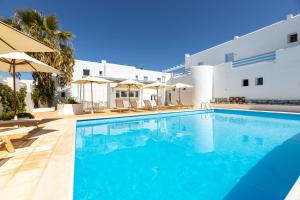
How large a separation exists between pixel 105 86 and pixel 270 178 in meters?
18.8

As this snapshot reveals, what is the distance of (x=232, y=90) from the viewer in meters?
17.8

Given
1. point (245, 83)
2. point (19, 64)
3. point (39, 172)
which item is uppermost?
point (245, 83)

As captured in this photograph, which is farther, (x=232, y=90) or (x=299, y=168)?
(x=232, y=90)

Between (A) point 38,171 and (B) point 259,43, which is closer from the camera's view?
(A) point 38,171

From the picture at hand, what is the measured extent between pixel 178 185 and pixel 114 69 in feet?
78.6

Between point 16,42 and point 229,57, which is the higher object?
point 229,57

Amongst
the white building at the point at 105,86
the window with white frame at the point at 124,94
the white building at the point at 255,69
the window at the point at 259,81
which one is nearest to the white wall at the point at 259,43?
the white building at the point at 255,69

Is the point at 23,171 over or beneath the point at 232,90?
beneath

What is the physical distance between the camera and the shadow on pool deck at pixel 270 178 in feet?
8.89

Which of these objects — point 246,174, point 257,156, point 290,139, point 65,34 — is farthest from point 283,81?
point 65,34

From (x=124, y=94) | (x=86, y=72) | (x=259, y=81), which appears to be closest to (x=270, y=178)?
(x=259, y=81)

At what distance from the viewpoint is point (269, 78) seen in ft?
48.1

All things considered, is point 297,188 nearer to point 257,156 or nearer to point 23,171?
point 257,156

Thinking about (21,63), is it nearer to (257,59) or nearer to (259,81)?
(259,81)
